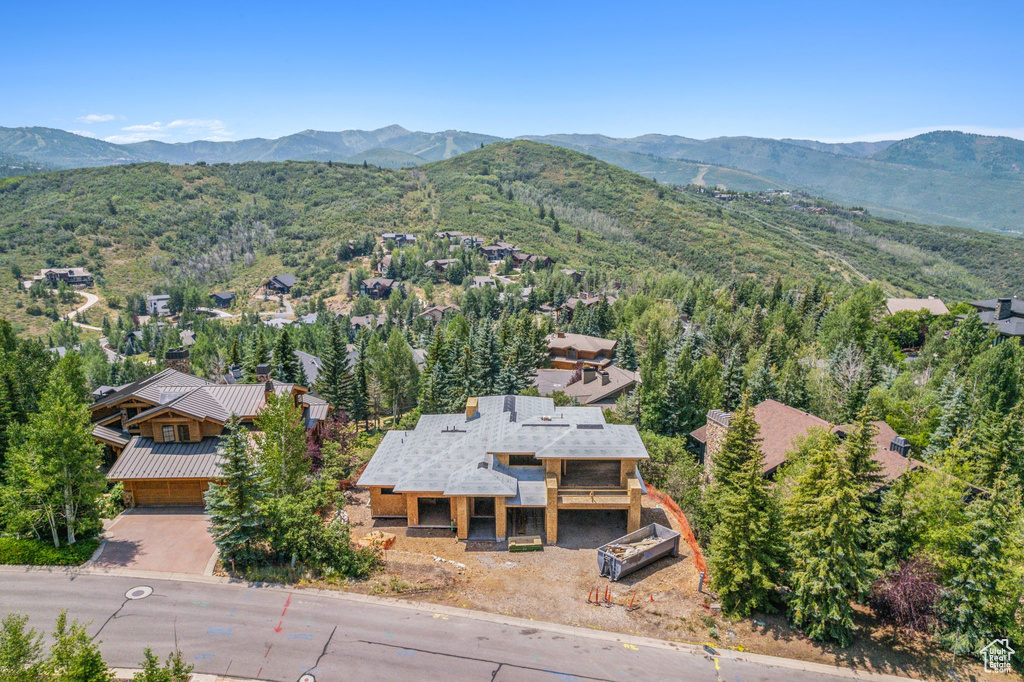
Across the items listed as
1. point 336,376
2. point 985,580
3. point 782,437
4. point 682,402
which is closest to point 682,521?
point 782,437

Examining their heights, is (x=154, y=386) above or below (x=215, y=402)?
above

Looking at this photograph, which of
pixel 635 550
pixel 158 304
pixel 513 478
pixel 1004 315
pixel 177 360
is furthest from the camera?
pixel 158 304

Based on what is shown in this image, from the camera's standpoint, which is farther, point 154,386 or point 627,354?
point 627,354

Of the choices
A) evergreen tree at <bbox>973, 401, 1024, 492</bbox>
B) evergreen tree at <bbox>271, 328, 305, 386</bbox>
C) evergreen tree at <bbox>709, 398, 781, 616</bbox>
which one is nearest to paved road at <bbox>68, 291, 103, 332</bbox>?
evergreen tree at <bbox>271, 328, 305, 386</bbox>

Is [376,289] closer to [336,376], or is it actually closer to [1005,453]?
[336,376]

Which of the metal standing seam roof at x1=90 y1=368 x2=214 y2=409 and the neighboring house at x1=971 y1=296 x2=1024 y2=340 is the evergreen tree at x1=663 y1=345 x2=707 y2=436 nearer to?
the metal standing seam roof at x1=90 y1=368 x2=214 y2=409

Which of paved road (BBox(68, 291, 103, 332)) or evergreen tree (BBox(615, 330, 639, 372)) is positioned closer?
evergreen tree (BBox(615, 330, 639, 372))
